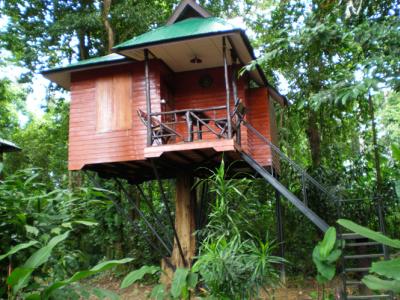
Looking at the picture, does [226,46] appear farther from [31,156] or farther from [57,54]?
[31,156]

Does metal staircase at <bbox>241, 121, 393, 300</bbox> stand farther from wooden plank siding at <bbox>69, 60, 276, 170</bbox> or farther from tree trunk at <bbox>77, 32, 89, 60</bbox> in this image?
tree trunk at <bbox>77, 32, 89, 60</bbox>

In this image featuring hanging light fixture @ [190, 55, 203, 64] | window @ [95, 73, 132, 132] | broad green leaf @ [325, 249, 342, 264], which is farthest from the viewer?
hanging light fixture @ [190, 55, 203, 64]

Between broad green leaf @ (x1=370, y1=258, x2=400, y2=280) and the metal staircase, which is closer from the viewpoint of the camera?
broad green leaf @ (x1=370, y1=258, x2=400, y2=280)

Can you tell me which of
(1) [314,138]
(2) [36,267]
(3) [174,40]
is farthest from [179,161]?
(2) [36,267]

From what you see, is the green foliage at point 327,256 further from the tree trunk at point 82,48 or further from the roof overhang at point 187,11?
the tree trunk at point 82,48

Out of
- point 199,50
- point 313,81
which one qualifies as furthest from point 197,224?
point 313,81

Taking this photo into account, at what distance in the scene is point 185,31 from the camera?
8258 millimetres

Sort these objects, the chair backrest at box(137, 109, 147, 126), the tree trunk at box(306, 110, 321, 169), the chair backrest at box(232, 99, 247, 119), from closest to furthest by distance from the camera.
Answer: the chair backrest at box(232, 99, 247, 119) → the chair backrest at box(137, 109, 147, 126) → the tree trunk at box(306, 110, 321, 169)

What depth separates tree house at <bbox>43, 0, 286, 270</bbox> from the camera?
8148 mm

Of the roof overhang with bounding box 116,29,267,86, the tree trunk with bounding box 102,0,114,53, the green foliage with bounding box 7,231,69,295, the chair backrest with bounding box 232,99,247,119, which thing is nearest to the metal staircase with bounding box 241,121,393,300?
the chair backrest with bounding box 232,99,247,119

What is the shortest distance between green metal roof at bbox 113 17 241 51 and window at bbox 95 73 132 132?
97 centimetres

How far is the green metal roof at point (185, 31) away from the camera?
25.9ft

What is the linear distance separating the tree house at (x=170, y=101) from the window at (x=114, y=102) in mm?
22

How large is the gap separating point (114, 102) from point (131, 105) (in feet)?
1.37
